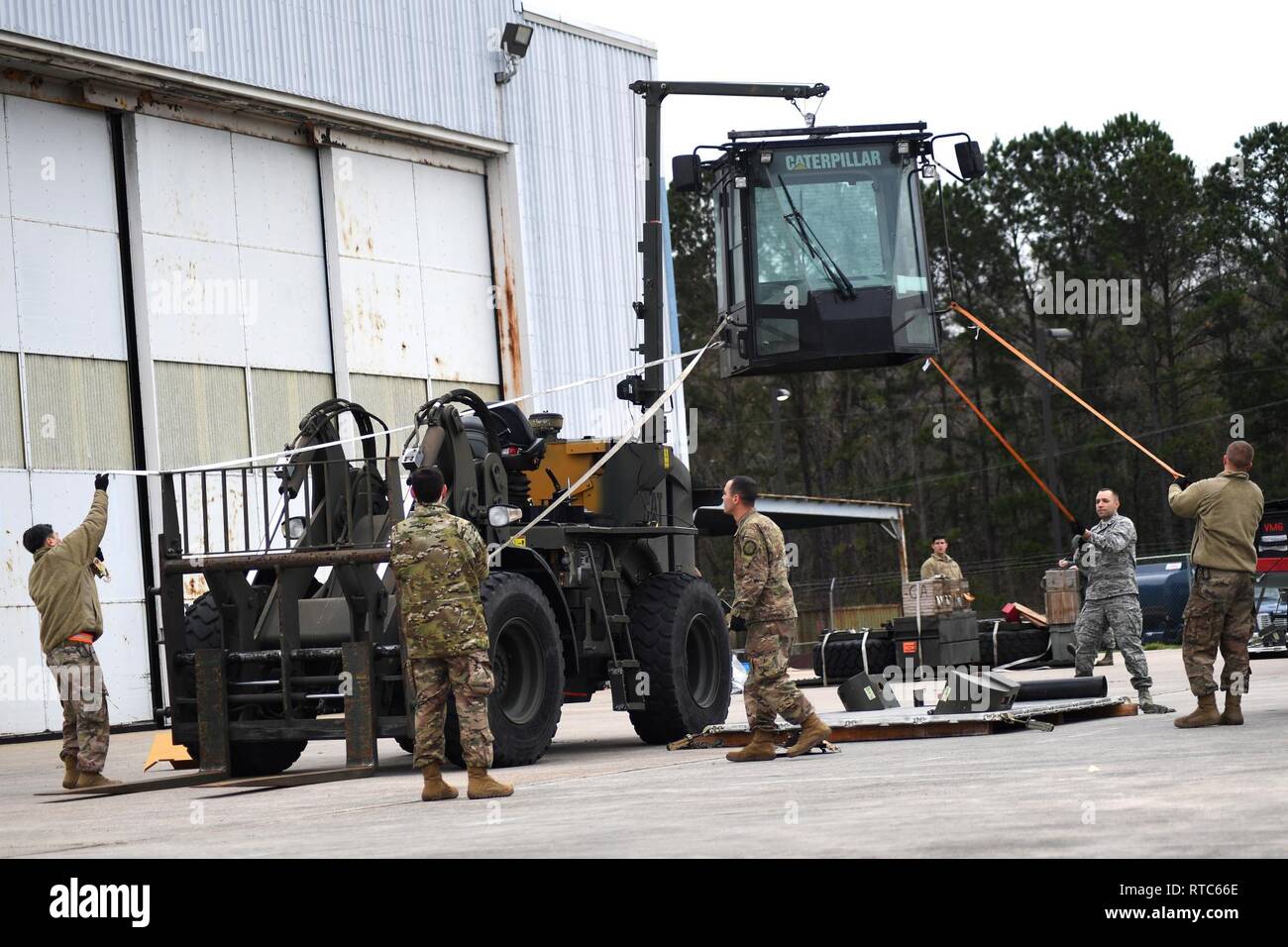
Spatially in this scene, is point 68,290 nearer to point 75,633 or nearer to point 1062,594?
point 75,633

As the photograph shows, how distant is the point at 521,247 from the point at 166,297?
6.29 metres

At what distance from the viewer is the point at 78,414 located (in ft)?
68.0

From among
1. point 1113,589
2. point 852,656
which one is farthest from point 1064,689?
point 852,656

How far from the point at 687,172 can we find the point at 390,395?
11453mm

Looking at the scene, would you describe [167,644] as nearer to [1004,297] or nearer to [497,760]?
[497,760]

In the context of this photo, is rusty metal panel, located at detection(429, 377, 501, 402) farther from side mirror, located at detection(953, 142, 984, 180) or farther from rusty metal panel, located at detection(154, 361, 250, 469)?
side mirror, located at detection(953, 142, 984, 180)

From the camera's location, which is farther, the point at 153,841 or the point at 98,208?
the point at 98,208

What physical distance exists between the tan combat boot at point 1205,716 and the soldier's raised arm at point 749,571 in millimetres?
3107

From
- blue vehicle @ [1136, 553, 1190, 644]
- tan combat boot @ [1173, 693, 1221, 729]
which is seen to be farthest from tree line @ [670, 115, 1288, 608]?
tan combat boot @ [1173, 693, 1221, 729]

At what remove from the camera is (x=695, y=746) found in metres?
12.9

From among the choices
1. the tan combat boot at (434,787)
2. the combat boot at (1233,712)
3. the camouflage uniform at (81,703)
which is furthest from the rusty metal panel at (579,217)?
the tan combat boot at (434,787)

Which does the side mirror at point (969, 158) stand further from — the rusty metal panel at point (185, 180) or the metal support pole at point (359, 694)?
the rusty metal panel at point (185, 180)

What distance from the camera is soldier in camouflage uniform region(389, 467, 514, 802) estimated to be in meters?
9.54
